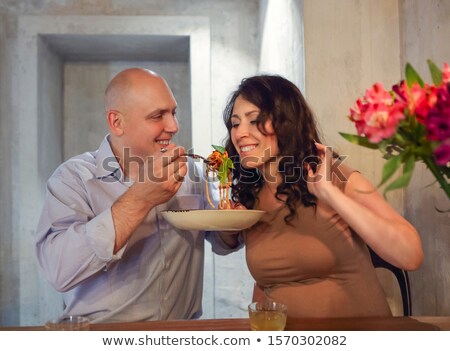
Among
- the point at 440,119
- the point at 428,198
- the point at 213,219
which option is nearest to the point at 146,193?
the point at 213,219

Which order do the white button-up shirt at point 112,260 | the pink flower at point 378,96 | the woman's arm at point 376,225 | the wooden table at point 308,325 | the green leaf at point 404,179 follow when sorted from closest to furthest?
1. the green leaf at point 404,179
2. the pink flower at point 378,96
3. the wooden table at point 308,325
4. the woman's arm at point 376,225
5. the white button-up shirt at point 112,260

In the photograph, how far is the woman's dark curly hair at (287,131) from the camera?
2.05m

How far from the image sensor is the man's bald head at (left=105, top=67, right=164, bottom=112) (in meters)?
2.30

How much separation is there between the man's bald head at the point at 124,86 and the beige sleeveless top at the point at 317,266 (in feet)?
2.74

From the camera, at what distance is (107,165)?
7.34 feet

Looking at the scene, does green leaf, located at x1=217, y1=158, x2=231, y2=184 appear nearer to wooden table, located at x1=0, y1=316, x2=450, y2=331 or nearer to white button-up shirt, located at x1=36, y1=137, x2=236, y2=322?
white button-up shirt, located at x1=36, y1=137, x2=236, y2=322

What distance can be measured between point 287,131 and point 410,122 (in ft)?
3.46

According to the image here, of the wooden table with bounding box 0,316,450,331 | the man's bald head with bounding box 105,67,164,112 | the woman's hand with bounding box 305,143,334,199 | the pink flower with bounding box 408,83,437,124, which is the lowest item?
the wooden table with bounding box 0,316,450,331

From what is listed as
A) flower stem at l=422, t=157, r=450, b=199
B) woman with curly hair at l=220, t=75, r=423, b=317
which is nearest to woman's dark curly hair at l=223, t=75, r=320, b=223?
woman with curly hair at l=220, t=75, r=423, b=317

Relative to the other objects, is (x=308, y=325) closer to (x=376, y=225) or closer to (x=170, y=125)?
(x=376, y=225)

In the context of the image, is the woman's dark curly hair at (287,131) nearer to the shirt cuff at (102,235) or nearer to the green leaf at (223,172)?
the green leaf at (223,172)

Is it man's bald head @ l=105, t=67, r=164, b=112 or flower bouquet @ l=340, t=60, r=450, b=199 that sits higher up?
man's bald head @ l=105, t=67, r=164, b=112

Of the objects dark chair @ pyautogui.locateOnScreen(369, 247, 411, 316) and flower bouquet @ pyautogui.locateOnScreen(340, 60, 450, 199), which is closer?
flower bouquet @ pyautogui.locateOnScreen(340, 60, 450, 199)

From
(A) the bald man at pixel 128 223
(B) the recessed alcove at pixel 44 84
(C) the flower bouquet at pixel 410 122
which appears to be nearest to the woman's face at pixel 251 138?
(A) the bald man at pixel 128 223
